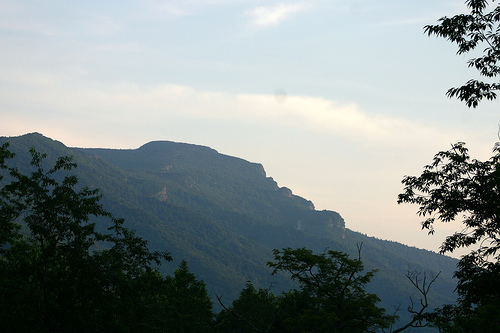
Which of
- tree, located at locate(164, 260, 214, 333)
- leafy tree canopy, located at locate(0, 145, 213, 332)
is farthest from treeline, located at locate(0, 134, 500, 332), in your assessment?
tree, located at locate(164, 260, 214, 333)

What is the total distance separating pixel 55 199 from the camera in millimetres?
22844

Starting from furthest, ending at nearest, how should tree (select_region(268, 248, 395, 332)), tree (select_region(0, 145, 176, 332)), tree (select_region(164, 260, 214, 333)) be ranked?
tree (select_region(164, 260, 214, 333)), tree (select_region(268, 248, 395, 332)), tree (select_region(0, 145, 176, 332))

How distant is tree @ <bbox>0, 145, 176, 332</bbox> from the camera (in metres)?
22.6

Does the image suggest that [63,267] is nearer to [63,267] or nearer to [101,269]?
[63,267]

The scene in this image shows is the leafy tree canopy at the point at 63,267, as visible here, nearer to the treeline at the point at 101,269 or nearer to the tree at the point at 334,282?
the treeline at the point at 101,269

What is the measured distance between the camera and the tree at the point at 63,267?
22625 millimetres

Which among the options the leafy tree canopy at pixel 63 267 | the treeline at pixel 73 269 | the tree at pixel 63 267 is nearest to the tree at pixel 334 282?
the treeline at pixel 73 269

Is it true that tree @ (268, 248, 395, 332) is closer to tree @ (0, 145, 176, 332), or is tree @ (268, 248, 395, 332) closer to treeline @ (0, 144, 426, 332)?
treeline @ (0, 144, 426, 332)

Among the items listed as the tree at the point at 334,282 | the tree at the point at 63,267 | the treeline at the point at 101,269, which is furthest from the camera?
the tree at the point at 334,282

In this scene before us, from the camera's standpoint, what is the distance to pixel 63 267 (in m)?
27.2

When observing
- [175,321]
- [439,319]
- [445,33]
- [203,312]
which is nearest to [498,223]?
[439,319]

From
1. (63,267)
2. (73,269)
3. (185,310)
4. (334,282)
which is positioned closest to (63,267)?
(63,267)

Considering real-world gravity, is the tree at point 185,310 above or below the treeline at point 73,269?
below

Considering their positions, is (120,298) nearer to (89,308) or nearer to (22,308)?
(89,308)
